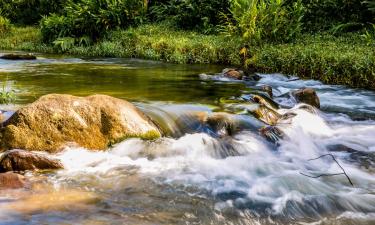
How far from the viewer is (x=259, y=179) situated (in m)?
5.28

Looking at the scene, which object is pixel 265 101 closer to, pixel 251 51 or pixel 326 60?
pixel 326 60

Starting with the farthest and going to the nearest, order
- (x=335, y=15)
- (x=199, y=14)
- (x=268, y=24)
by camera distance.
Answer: (x=199, y=14)
(x=335, y=15)
(x=268, y=24)

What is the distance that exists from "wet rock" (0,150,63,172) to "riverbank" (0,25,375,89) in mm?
7736

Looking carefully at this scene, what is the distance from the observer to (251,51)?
13469mm

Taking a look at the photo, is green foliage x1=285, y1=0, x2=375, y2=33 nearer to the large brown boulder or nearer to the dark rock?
the dark rock

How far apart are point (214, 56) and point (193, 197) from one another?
10.00 m

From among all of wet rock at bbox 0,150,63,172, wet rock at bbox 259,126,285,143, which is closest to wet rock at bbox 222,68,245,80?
wet rock at bbox 259,126,285,143

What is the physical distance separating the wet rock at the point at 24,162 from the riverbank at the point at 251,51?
7.74 metres

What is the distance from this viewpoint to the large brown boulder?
585 centimetres

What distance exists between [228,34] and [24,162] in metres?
10.7

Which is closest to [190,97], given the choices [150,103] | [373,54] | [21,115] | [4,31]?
[150,103]

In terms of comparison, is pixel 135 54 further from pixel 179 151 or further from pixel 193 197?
pixel 193 197

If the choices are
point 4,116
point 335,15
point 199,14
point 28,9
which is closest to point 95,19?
point 199,14

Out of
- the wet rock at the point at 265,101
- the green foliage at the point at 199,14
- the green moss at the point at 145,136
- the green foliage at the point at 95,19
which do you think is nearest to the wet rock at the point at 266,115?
→ the wet rock at the point at 265,101
